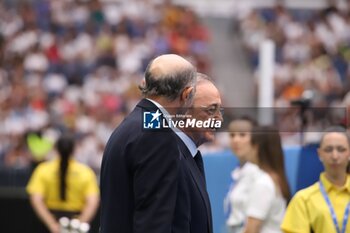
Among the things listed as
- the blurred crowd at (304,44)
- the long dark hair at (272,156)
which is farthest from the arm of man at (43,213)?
the blurred crowd at (304,44)

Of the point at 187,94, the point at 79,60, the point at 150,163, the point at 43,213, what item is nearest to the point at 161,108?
the point at 187,94

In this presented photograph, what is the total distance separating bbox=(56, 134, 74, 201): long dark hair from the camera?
8945 mm

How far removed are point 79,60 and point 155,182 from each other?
41.5 ft

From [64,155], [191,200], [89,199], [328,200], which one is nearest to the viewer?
[191,200]

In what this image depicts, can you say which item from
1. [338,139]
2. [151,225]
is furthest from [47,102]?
[151,225]

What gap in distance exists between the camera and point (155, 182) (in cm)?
451

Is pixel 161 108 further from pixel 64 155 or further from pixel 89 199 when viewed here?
pixel 89 199

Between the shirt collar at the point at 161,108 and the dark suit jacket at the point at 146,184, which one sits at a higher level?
the shirt collar at the point at 161,108

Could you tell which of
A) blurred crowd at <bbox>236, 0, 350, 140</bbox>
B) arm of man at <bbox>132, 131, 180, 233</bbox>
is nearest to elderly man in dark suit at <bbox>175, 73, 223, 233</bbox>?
arm of man at <bbox>132, 131, 180, 233</bbox>

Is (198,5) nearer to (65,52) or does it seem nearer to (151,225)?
(65,52)

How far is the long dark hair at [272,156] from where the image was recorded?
6734 mm

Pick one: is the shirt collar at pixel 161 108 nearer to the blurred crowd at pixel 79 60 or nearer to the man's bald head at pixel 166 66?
the man's bald head at pixel 166 66

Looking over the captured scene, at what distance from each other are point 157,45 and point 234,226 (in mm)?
10669

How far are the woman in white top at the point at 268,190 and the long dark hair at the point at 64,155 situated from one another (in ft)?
8.50
